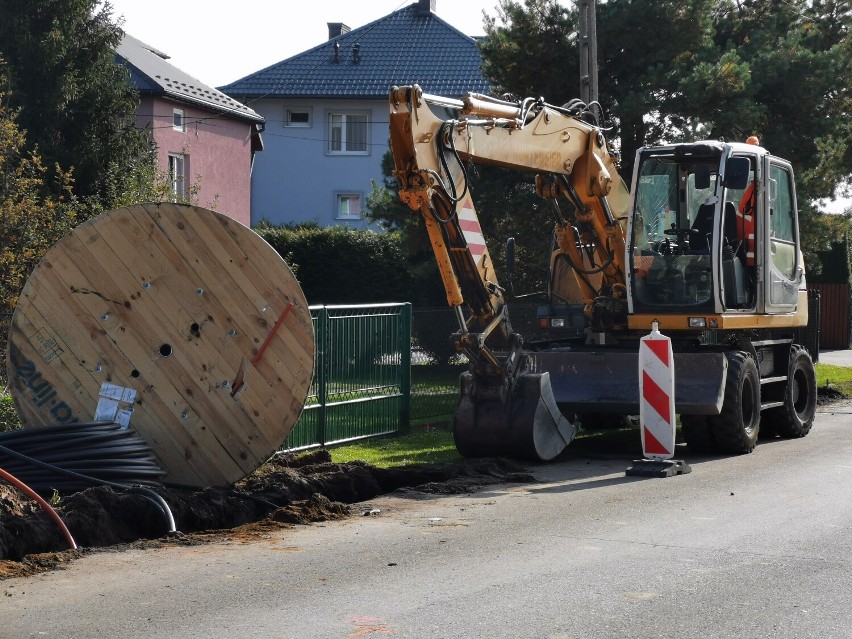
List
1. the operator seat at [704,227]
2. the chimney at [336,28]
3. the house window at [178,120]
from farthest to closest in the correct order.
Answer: the chimney at [336,28], the house window at [178,120], the operator seat at [704,227]

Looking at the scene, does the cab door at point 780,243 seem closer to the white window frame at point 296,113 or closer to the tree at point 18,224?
the tree at point 18,224

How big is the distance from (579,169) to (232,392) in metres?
5.50

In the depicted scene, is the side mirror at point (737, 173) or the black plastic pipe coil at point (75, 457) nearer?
the black plastic pipe coil at point (75, 457)

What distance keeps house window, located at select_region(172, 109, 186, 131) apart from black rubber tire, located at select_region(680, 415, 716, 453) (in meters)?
24.6

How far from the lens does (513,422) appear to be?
12.1 metres

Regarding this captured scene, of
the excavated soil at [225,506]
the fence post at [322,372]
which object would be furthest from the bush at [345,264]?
the excavated soil at [225,506]

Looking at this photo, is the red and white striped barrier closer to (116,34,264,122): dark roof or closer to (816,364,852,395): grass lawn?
(816,364,852,395): grass lawn

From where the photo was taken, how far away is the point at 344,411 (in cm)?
1397

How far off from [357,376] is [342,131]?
117 ft

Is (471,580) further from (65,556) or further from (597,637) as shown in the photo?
(65,556)

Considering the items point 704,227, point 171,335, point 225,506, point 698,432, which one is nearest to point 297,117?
point 704,227

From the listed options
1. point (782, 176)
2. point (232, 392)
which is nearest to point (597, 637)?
point (232, 392)

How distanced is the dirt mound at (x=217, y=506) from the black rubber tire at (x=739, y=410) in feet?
8.37

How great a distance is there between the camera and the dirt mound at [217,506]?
805 centimetres
